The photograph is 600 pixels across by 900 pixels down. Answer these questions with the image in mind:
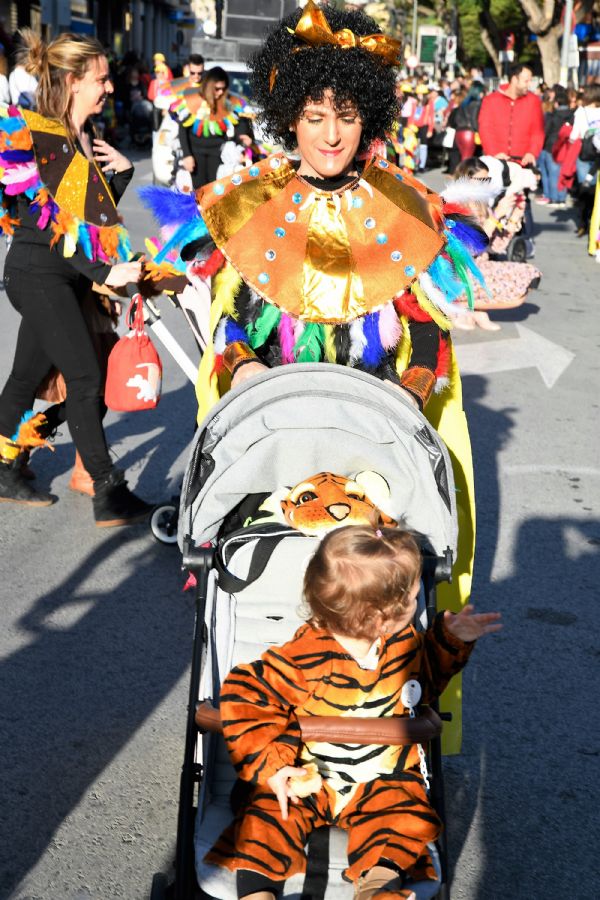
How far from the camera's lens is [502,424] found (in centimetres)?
738

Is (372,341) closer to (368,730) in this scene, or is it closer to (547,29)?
(368,730)

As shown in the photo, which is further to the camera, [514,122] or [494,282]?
[514,122]

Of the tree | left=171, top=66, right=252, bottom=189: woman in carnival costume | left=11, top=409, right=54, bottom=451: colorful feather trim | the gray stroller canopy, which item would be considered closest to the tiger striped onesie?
the gray stroller canopy

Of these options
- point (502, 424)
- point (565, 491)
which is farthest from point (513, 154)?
point (565, 491)

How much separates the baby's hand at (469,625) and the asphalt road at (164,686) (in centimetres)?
83

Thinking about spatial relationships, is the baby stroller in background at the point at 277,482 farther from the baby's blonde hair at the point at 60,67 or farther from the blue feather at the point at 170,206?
the baby's blonde hair at the point at 60,67

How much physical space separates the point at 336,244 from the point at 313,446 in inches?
28.8

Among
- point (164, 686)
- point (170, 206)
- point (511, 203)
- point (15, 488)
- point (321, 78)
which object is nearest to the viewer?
point (321, 78)

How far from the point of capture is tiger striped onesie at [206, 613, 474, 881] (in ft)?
8.20

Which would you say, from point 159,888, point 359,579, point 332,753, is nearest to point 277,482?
point 359,579

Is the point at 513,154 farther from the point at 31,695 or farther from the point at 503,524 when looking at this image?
the point at 31,695

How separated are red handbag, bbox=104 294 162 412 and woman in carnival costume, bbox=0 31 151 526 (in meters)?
0.21

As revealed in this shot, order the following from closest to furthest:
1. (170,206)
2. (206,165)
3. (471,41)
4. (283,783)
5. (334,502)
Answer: (283,783)
(334,502)
(170,206)
(206,165)
(471,41)

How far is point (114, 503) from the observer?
541 cm
